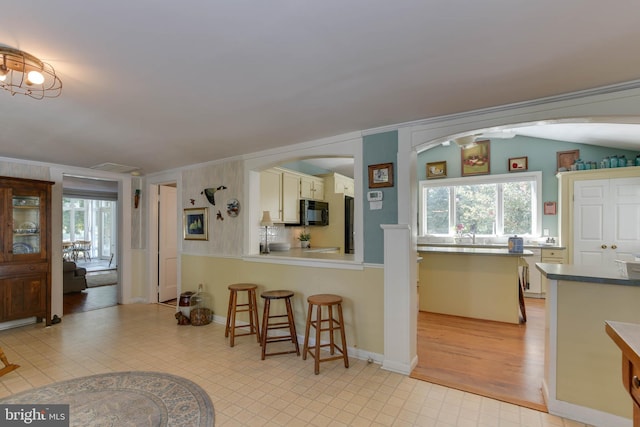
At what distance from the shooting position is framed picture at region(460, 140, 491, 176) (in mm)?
5891

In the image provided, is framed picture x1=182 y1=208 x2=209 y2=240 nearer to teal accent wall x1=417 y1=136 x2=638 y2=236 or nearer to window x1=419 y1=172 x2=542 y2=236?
window x1=419 y1=172 x2=542 y2=236

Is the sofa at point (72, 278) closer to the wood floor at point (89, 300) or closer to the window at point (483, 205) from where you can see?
the wood floor at point (89, 300)

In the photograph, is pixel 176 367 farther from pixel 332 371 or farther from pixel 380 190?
pixel 380 190

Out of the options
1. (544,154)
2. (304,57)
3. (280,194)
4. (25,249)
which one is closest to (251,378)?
(304,57)

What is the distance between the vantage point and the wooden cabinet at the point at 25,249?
374 cm

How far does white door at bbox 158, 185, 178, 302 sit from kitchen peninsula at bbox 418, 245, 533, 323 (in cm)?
427

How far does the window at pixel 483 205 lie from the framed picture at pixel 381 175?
3.85 metres

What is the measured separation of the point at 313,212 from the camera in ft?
17.3

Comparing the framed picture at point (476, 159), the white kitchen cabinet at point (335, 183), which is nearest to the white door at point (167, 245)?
the white kitchen cabinet at point (335, 183)

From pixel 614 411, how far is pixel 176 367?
336 cm

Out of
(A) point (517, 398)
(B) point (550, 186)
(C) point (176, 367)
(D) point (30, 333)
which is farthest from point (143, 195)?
(B) point (550, 186)

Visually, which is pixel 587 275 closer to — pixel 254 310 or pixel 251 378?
pixel 251 378

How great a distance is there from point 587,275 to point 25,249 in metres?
5.90

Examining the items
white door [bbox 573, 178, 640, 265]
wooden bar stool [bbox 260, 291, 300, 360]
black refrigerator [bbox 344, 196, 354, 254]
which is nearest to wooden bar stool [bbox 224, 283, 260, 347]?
wooden bar stool [bbox 260, 291, 300, 360]
